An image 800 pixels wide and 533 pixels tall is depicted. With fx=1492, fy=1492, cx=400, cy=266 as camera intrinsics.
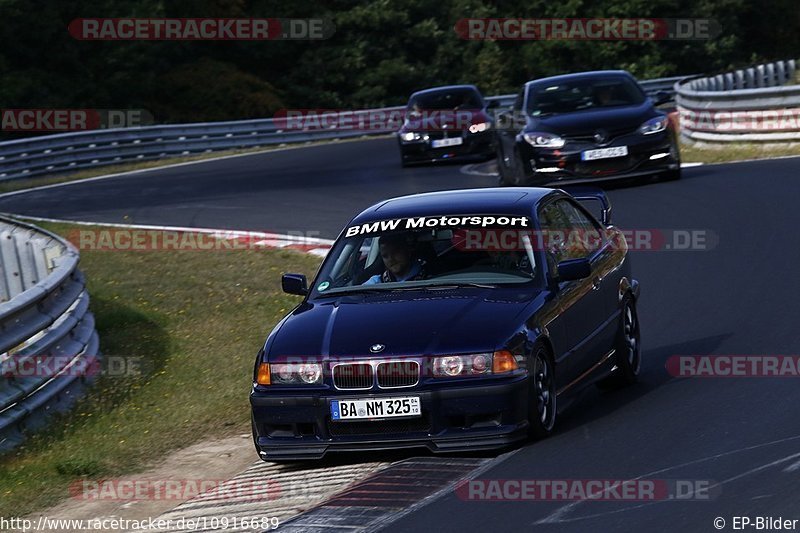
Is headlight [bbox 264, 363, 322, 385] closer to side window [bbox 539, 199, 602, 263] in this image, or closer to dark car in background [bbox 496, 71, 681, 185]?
side window [bbox 539, 199, 602, 263]

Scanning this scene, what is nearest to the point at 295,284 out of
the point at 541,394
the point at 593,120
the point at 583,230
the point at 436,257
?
the point at 436,257

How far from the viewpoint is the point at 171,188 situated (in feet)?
88.3

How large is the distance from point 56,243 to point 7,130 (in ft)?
90.2

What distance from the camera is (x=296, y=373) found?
26.5ft

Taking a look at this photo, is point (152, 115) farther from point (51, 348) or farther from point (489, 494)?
point (489, 494)

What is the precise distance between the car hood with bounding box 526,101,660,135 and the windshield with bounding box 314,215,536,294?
10882 mm

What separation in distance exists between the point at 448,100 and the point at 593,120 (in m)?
10.2

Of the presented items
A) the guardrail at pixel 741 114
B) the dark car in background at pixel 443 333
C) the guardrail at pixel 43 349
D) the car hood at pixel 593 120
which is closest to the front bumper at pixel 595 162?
the car hood at pixel 593 120

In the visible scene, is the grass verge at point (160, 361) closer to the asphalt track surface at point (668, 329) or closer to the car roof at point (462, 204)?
the car roof at point (462, 204)

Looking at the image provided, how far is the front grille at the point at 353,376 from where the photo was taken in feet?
25.9

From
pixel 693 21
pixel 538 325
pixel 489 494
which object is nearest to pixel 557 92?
pixel 538 325

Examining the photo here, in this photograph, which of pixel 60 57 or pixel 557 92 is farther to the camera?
pixel 60 57

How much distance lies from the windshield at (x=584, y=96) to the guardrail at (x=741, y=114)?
309cm

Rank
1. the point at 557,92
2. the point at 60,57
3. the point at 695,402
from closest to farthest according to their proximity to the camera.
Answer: the point at 695,402, the point at 557,92, the point at 60,57
